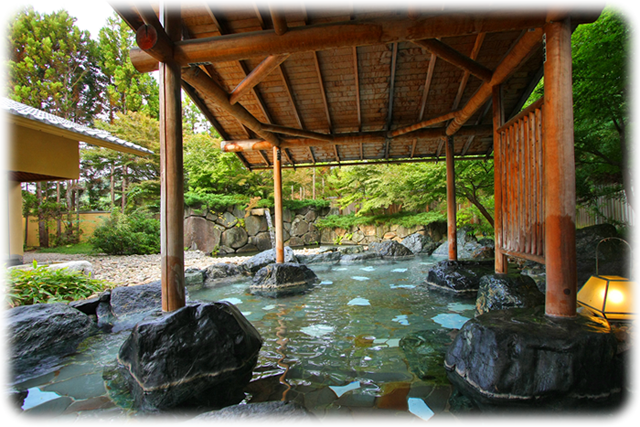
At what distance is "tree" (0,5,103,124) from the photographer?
14.7 meters

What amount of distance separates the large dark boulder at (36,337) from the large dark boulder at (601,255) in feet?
24.0

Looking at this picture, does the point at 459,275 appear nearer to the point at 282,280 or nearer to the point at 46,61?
the point at 282,280

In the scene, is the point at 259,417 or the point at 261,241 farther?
the point at 261,241

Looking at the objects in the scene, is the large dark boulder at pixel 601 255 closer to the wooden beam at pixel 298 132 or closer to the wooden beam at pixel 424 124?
the wooden beam at pixel 424 124

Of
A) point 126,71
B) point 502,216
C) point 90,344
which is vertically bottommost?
point 90,344

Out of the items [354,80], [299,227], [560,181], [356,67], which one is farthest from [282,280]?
[299,227]

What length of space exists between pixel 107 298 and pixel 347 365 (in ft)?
Result: 13.9

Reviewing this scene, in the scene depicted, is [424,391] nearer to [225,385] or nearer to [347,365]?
[347,365]

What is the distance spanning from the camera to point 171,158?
3203 millimetres

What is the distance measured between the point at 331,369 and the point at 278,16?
3.53m

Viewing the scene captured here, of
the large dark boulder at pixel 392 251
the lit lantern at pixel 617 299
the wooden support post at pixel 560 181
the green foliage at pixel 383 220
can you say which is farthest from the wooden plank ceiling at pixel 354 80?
the green foliage at pixel 383 220

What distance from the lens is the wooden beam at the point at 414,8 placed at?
2900 mm

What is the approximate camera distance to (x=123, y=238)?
33.9 feet

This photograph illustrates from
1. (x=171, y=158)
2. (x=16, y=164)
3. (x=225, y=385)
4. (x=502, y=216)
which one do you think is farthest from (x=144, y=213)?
(x=502, y=216)
